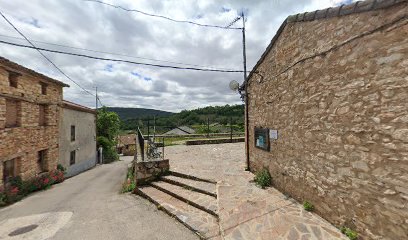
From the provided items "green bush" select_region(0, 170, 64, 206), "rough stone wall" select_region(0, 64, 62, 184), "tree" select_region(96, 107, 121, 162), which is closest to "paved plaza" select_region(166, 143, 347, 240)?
"green bush" select_region(0, 170, 64, 206)

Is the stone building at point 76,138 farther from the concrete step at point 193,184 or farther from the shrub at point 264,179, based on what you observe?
the shrub at point 264,179

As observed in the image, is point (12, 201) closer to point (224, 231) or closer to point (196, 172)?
point (196, 172)

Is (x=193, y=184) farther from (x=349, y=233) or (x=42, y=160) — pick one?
(x=42, y=160)

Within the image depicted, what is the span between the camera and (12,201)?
896 centimetres

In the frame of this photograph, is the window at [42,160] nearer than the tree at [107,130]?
Yes

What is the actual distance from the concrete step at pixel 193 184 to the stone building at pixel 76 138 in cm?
1144

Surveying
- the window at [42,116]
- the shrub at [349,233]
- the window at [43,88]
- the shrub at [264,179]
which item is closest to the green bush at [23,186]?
the window at [42,116]

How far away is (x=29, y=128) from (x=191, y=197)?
35.6 ft

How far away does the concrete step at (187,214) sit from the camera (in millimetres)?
4633

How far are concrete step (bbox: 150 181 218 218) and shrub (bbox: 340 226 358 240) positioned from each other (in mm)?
2678

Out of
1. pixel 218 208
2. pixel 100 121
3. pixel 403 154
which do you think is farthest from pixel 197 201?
pixel 100 121

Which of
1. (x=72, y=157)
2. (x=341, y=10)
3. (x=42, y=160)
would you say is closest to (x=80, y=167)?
(x=72, y=157)

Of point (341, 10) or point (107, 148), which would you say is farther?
point (107, 148)

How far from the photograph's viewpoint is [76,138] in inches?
691
